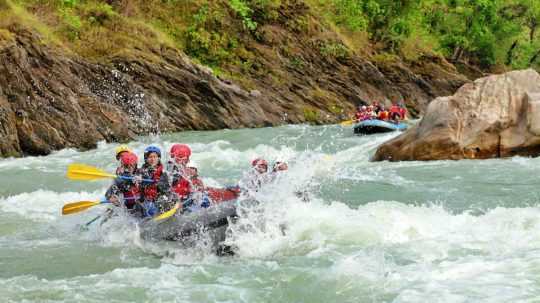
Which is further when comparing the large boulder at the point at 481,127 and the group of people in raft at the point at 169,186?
the large boulder at the point at 481,127

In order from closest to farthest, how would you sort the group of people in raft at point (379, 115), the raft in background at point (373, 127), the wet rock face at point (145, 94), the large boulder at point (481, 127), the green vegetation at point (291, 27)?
the large boulder at point (481, 127) → the wet rock face at point (145, 94) → the raft in background at point (373, 127) → the green vegetation at point (291, 27) → the group of people in raft at point (379, 115)

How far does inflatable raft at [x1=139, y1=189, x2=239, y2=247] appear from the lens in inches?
275

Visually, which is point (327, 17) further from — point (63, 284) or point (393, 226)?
point (63, 284)

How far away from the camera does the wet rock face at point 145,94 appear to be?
15.1 meters

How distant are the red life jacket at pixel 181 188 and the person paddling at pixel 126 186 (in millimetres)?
463

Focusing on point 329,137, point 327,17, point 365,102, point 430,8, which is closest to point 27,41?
point 329,137

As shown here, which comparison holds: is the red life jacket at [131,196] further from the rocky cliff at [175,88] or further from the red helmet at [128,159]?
the rocky cliff at [175,88]

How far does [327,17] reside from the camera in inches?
1125

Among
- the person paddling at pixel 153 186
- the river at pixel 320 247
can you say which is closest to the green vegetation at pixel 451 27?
the river at pixel 320 247

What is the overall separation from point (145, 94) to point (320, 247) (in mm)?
12331

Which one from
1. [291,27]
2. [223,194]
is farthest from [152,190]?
[291,27]

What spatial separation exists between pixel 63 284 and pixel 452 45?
110 ft

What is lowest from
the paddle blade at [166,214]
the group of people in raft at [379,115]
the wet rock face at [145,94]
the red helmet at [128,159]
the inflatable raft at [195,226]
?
the inflatable raft at [195,226]

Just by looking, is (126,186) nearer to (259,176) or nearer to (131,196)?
(131,196)
